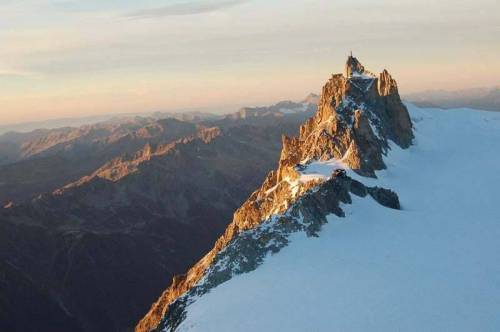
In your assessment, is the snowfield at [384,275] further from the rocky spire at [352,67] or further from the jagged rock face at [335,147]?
the rocky spire at [352,67]

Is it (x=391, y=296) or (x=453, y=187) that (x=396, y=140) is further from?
(x=391, y=296)

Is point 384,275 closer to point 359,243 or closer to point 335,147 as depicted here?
point 359,243

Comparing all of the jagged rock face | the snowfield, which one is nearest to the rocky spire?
the jagged rock face

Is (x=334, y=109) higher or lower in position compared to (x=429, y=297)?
higher

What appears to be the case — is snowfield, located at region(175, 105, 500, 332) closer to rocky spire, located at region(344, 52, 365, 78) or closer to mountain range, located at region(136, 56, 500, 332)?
mountain range, located at region(136, 56, 500, 332)

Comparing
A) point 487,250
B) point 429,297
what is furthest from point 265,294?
point 487,250

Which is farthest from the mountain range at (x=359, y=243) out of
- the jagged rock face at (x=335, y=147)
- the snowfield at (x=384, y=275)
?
the jagged rock face at (x=335, y=147)
